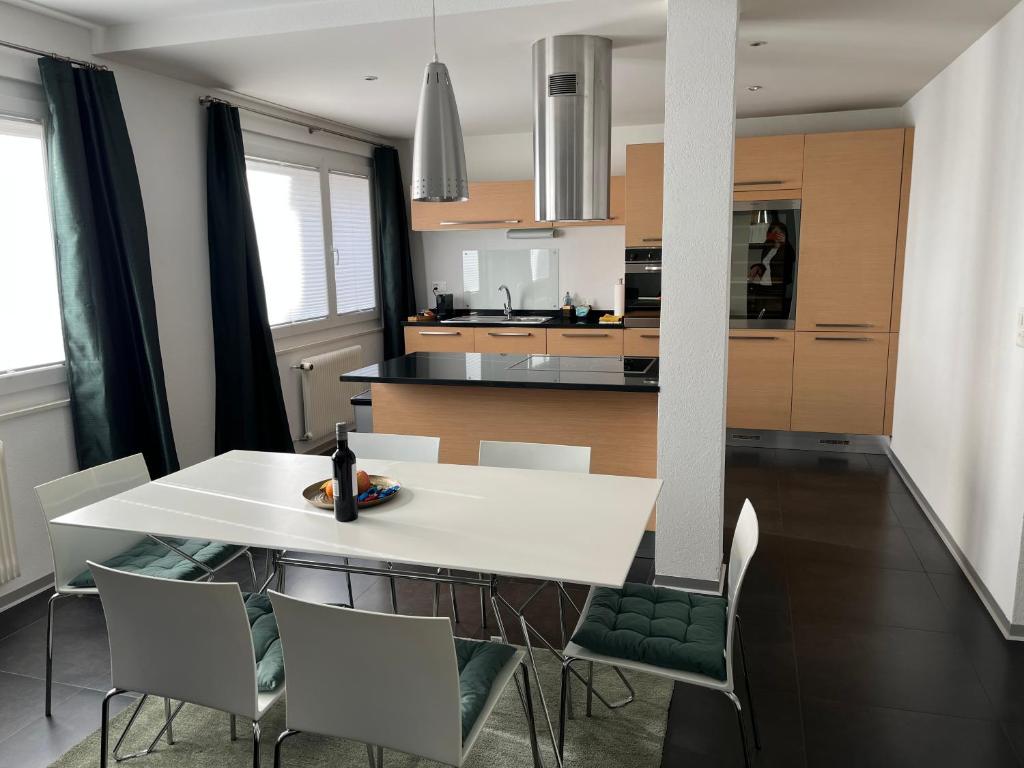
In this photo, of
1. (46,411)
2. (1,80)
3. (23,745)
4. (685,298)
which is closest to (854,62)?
(685,298)

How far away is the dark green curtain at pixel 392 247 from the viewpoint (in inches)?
266

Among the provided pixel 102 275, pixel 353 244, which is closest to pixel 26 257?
pixel 102 275

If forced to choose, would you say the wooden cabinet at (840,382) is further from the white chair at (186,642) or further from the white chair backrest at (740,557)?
the white chair at (186,642)

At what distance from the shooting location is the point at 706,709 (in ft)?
8.62

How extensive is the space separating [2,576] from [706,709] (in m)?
2.94

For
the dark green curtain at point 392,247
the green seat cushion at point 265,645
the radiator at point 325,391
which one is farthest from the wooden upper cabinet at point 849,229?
the green seat cushion at point 265,645

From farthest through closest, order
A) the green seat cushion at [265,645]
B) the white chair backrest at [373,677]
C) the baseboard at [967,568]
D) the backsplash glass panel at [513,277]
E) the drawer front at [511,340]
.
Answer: the backsplash glass panel at [513,277] < the drawer front at [511,340] < the baseboard at [967,568] < the green seat cushion at [265,645] < the white chair backrest at [373,677]

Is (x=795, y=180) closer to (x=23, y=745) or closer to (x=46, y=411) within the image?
(x=46, y=411)

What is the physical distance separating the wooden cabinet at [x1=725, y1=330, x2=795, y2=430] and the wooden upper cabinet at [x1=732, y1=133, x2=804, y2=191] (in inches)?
43.2

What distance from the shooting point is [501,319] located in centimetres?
688

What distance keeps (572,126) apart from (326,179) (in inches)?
114

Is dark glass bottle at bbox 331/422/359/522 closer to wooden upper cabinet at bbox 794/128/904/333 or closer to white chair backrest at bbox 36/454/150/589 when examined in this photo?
Result: white chair backrest at bbox 36/454/150/589

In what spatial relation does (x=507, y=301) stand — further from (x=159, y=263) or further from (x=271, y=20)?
(x=271, y=20)

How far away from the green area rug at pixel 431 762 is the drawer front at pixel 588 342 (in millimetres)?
3681
